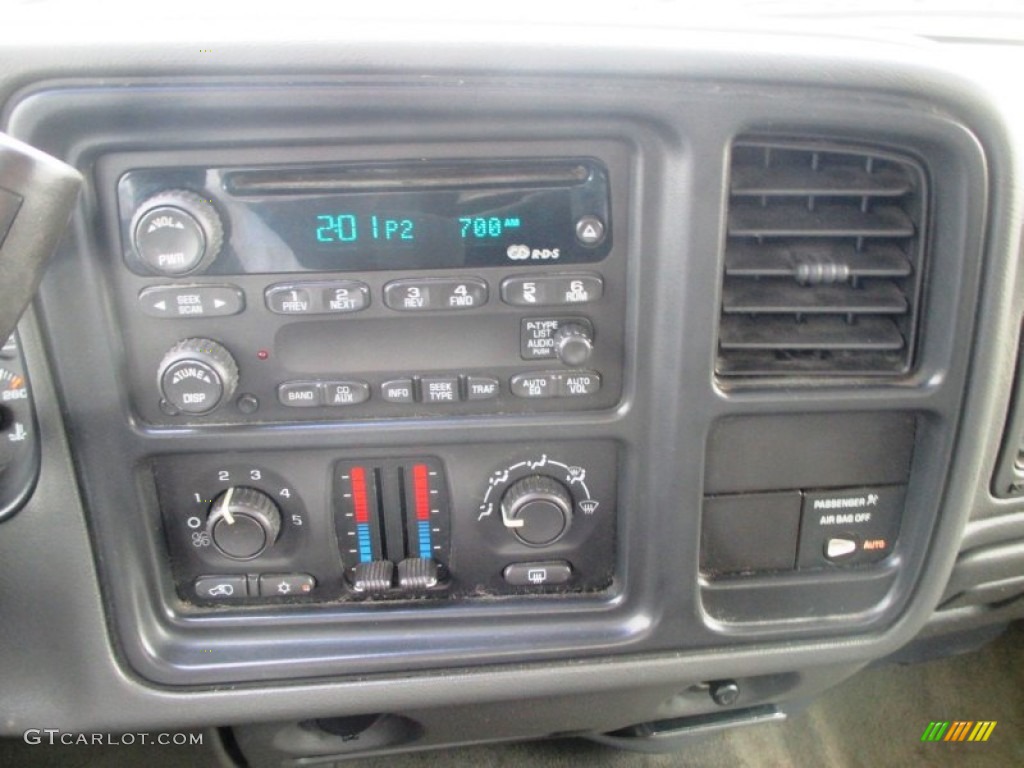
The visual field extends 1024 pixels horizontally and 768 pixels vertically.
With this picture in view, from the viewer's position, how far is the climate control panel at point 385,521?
0.93 m

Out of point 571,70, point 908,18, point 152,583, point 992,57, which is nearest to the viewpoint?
point 571,70

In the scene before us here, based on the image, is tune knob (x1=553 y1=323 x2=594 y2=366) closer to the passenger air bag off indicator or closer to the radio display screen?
the radio display screen

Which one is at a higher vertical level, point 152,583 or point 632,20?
point 632,20

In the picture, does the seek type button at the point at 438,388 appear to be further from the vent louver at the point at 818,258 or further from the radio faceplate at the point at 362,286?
the vent louver at the point at 818,258

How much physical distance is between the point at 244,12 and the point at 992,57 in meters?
1.03

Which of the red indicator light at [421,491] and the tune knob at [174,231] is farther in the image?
the red indicator light at [421,491]

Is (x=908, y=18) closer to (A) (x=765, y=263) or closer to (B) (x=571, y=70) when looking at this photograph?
(A) (x=765, y=263)

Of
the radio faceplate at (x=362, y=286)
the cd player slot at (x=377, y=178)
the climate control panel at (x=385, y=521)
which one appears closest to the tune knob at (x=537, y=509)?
the climate control panel at (x=385, y=521)

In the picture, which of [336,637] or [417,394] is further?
[336,637]

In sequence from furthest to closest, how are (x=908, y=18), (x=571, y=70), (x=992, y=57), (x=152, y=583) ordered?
1. (x=908, y=18)
2. (x=992, y=57)
3. (x=152, y=583)
4. (x=571, y=70)

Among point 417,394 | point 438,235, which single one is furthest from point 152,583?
point 438,235

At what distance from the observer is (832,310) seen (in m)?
0.89

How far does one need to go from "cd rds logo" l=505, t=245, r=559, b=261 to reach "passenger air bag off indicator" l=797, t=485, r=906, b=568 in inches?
16.2

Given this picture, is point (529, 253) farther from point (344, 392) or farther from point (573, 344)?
point (344, 392)
